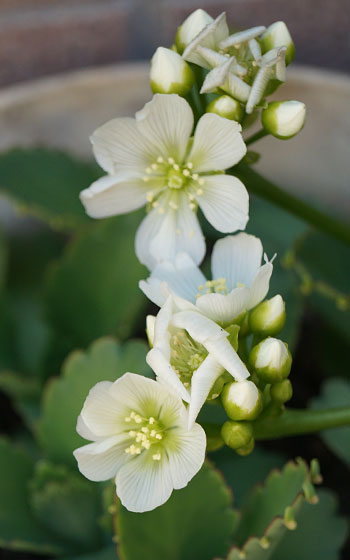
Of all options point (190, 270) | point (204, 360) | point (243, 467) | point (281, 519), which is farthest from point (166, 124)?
point (243, 467)

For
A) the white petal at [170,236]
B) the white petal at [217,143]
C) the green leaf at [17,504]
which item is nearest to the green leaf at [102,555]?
the green leaf at [17,504]

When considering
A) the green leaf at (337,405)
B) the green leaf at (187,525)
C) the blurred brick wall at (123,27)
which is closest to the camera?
the green leaf at (187,525)

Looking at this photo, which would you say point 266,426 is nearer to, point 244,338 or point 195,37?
point 244,338

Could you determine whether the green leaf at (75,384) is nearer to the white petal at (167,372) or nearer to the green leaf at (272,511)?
the green leaf at (272,511)

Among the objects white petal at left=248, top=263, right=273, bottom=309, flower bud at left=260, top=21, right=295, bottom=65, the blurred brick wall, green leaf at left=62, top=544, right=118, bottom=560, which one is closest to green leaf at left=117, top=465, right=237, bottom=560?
green leaf at left=62, top=544, right=118, bottom=560

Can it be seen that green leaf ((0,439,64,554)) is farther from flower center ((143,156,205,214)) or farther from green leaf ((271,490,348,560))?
flower center ((143,156,205,214))

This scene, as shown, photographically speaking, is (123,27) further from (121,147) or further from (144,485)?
(144,485)
